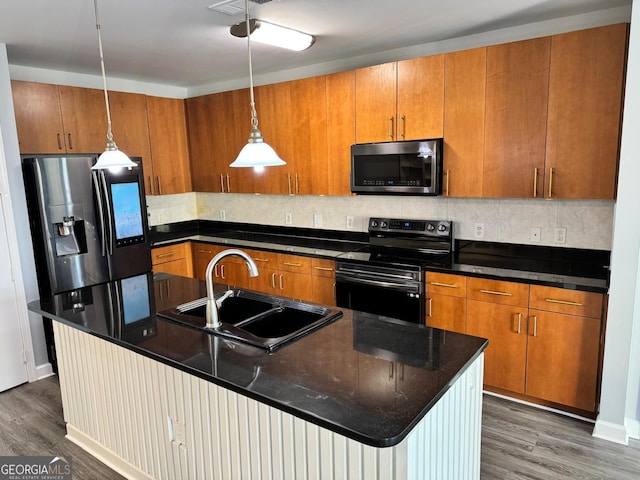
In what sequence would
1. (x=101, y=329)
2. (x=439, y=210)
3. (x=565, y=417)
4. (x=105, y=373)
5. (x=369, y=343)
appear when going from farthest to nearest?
(x=439, y=210), (x=565, y=417), (x=105, y=373), (x=101, y=329), (x=369, y=343)

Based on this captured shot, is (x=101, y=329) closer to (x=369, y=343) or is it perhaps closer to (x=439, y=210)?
(x=369, y=343)

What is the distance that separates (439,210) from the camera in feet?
12.1

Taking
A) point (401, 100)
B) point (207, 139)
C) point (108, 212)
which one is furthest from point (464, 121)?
point (108, 212)

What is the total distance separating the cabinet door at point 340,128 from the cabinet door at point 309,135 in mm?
56

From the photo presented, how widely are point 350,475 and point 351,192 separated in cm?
264

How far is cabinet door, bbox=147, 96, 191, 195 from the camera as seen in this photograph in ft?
15.2

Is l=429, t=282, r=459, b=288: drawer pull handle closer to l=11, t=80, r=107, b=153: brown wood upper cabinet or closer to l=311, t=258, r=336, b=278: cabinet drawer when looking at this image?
l=311, t=258, r=336, b=278: cabinet drawer

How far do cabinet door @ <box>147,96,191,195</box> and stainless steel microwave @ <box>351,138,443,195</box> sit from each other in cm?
218

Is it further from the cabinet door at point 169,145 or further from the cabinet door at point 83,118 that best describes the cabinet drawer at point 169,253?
the cabinet door at point 83,118

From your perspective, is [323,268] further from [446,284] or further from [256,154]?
[256,154]

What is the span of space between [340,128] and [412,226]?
3.35 feet

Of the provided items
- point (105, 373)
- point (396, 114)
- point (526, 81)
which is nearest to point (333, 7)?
point (396, 114)

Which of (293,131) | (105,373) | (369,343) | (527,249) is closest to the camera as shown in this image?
(369,343)

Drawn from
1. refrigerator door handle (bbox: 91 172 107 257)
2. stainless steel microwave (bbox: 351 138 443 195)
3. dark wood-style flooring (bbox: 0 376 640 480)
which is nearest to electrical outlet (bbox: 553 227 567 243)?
stainless steel microwave (bbox: 351 138 443 195)
